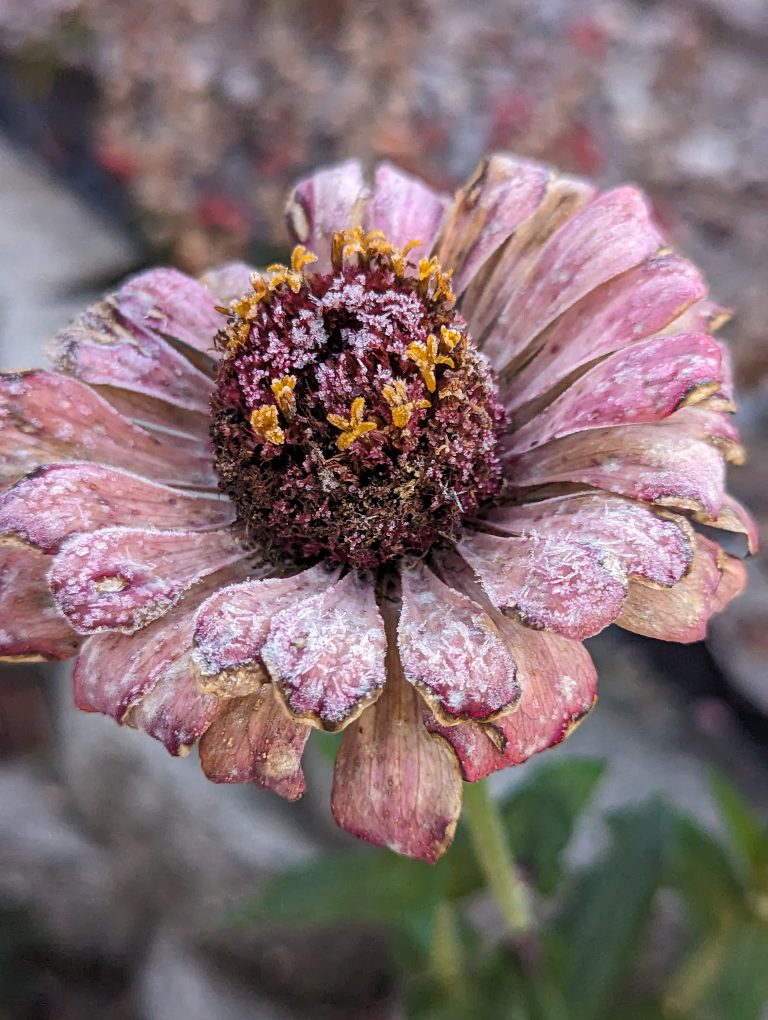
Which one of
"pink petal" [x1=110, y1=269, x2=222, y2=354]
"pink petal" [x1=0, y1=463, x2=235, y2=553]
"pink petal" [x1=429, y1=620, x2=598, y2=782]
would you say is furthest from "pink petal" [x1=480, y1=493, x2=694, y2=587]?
"pink petal" [x1=110, y1=269, x2=222, y2=354]

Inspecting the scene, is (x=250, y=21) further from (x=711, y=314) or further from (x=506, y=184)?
(x=711, y=314)

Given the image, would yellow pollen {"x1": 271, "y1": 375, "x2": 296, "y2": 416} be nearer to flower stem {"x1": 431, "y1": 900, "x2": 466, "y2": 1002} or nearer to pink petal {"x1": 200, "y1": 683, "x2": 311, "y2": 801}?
pink petal {"x1": 200, "y1": 683, "x2": 311, "y2": 801}

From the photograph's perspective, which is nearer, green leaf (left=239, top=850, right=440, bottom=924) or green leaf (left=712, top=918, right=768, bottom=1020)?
green leaf (left=239, top=850, right=440, bottom=924)

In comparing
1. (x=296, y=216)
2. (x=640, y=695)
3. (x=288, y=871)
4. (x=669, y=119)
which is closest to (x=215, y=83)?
(x=669, y=119)

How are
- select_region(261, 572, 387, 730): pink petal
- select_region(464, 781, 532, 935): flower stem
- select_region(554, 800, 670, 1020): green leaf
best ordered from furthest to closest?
select_region(554, 800, 670, 1020): green leaf, select_region(464, 781, 532, 935): flower stem, select_region(261, 572, 387, 730): pink petal

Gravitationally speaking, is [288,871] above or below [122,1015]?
above

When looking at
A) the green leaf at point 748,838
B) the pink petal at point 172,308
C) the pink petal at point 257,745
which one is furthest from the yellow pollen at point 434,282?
the green leaf at point 748,838

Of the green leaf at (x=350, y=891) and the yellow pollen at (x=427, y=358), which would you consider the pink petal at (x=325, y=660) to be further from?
the green leaf at (x=350, y=891)
